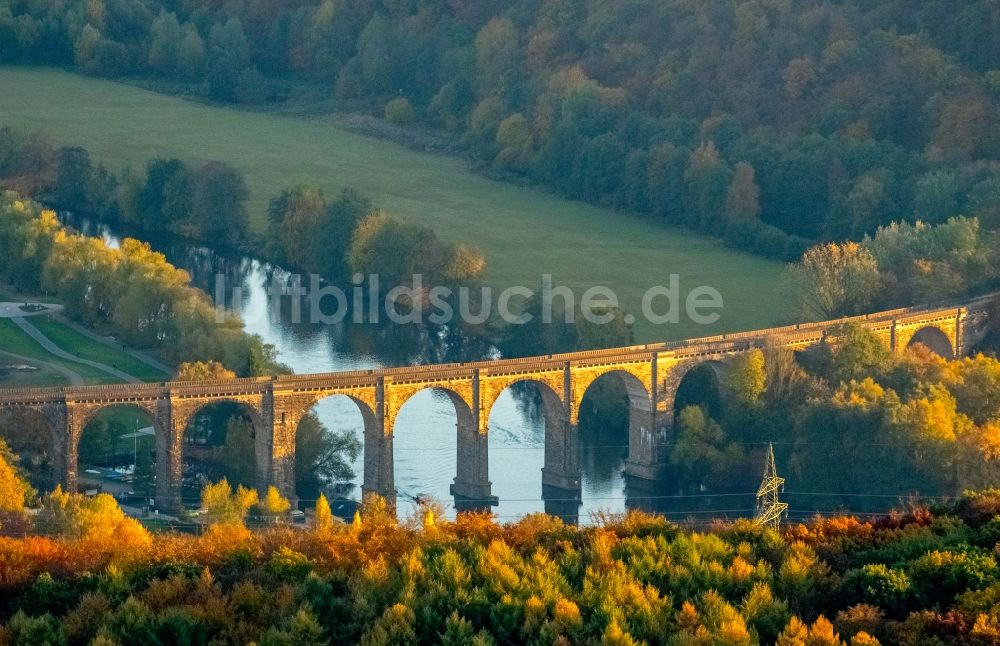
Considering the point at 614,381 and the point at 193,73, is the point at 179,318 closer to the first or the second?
the point at 614,381

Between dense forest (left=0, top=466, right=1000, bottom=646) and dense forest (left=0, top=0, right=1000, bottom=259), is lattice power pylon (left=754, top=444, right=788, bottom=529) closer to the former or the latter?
dense forest (left=0, top=466, right=1000, bottom=646)

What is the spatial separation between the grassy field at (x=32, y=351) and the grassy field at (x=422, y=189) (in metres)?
16.3

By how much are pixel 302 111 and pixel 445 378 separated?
168 feet

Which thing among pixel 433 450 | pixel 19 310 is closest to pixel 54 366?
pixel 19 310

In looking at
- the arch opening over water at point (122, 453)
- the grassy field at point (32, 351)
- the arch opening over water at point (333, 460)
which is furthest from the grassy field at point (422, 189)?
the arch opening over water at point (122, 453)

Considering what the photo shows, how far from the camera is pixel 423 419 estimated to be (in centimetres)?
6669

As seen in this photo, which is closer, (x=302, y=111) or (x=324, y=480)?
(x=324, y=480)

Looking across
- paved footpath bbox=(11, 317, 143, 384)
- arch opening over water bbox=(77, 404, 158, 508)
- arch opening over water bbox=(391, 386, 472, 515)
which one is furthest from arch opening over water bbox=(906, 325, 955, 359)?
arch opening over water bbox=(77, 404, 158, 508)

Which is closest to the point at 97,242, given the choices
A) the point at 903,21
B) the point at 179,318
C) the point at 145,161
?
the point at 179,318

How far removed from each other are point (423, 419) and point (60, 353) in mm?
11514

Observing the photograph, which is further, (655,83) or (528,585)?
(655,83)

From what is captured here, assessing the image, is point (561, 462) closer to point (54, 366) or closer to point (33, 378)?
point (33, 378)

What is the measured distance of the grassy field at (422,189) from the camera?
80.7 meters

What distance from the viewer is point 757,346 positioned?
65.3m
